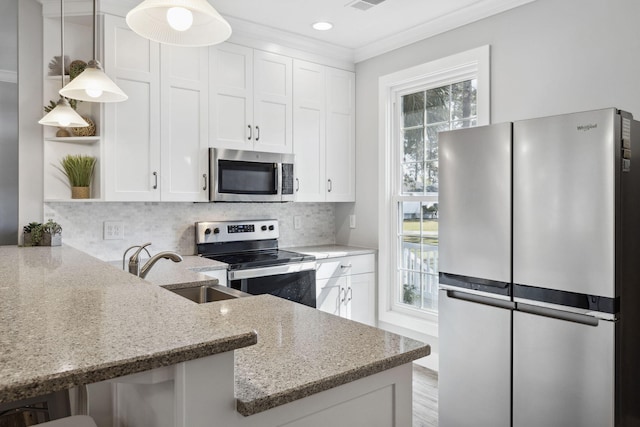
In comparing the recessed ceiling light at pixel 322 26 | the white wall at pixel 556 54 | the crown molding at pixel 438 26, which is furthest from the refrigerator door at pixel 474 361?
the recessed ceiling light at pixel 322 26

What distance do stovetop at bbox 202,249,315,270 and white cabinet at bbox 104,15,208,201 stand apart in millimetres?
481

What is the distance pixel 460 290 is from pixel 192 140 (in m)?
1.99

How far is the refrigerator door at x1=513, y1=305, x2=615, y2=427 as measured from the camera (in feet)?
6.06

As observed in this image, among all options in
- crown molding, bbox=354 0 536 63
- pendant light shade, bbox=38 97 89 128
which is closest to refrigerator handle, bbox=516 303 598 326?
crown molding, bbox=354 0 536 63

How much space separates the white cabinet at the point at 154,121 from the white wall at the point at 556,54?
67.8 inches

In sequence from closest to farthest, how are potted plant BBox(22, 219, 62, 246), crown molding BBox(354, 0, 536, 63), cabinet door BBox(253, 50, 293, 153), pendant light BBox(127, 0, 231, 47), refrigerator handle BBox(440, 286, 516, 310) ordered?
1. pendant light BBox(127, 0, 231, 47)
2. refrigerator handle BBox(440, 286, 516, 310)
3. potted plant BBox(22, 219, 62, 246)
4. crown molding BBox(354, 0, 536, 63)
5. cabinet door BBox(253, 50, 293, 153)

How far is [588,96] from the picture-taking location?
101 inches

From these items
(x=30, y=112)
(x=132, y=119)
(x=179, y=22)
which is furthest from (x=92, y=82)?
(x=30, y=112)

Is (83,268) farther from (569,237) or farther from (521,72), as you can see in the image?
(521,72)

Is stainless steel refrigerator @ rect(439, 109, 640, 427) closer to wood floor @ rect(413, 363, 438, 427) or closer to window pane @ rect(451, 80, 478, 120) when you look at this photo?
wood floor @ rect(413, 363, 438, 427)

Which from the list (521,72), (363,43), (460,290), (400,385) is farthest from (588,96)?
(400,385)

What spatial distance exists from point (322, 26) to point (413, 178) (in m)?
1.36

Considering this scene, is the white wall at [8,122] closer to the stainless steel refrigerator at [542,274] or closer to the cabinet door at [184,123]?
the cabinet door at [184,123]

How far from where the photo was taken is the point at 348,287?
3.72 meters
